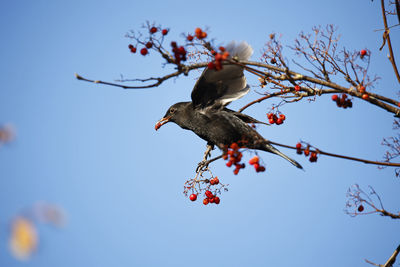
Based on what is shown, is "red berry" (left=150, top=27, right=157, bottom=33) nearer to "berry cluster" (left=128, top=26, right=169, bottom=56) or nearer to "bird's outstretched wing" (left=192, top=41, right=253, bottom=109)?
"berry cluster" (left=128, top=26, right=169, bottom=56)

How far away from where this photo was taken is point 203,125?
4898 mm

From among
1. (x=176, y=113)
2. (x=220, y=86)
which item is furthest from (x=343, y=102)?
(x=176, y=113)

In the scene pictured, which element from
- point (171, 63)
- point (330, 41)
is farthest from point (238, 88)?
point (171, 63)

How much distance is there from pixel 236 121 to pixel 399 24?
6.88ft

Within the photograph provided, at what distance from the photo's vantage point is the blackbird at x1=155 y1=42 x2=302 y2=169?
4406 millimetres

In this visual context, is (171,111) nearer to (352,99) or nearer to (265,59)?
(265,59)

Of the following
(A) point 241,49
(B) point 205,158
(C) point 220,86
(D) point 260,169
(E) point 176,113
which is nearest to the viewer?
(D) point 260,169

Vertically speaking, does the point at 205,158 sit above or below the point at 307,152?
above

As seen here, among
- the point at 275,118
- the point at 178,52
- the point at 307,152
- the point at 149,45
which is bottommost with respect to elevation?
the point at 307,152

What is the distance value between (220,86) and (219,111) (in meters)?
0.34

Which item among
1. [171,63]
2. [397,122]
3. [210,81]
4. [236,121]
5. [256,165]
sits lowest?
[256,165]

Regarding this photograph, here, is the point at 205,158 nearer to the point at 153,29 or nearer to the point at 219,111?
the point at 219,111

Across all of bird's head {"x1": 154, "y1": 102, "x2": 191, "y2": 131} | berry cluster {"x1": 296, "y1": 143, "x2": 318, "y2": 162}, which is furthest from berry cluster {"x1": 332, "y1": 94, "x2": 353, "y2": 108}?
bird's head {"x1": 154, "y1": 102, "x2": 191, "y2": 131}

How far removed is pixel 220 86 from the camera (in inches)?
181
